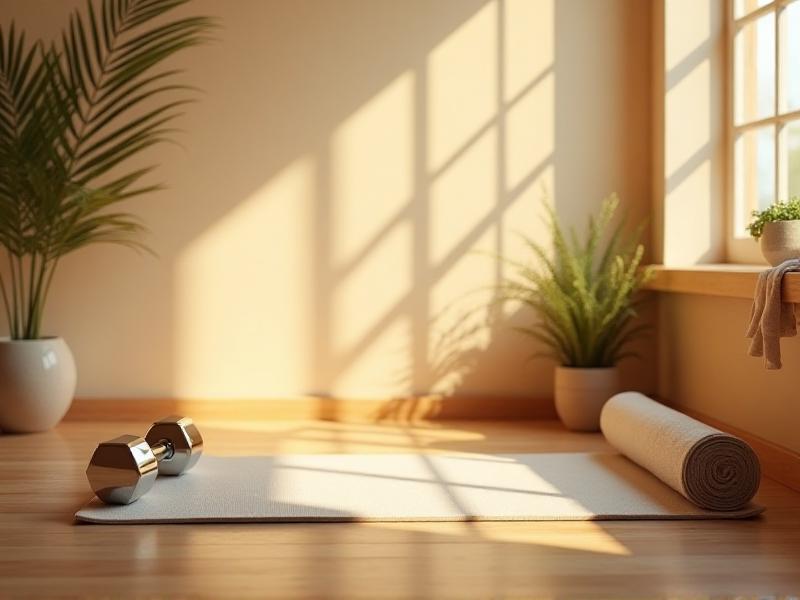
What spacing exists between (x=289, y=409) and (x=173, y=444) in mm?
1395

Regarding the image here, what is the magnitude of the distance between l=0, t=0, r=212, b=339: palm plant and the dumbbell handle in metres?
1.30

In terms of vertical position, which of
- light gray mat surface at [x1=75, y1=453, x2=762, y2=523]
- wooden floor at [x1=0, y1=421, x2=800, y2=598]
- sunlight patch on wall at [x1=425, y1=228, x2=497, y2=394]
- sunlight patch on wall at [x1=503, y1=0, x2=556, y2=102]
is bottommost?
wooden floor at [x1=0, y1=421, x2=800, y2=598]

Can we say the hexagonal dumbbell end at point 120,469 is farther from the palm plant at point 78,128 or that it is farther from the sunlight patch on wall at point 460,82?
the sunlight patch on wall at point 460,82

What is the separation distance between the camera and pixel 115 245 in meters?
4.51

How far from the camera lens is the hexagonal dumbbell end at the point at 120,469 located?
8.90ft

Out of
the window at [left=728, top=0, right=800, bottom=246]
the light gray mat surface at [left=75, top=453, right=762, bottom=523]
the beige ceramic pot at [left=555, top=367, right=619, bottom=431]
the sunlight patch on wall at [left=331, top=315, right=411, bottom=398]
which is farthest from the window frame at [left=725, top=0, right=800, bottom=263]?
the sunlight patch on wall at [left=331, top=315, right=411, bottom=398]

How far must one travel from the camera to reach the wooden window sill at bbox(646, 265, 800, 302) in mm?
2830

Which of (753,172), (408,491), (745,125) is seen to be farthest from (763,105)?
(408,491)

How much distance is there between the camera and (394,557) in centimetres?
234

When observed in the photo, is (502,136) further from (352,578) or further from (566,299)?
(352,578)

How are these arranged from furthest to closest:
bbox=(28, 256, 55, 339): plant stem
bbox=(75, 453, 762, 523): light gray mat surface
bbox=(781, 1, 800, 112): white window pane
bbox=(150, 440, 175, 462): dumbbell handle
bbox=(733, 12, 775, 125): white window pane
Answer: bbox=(28, 256, 55, 339): plant stem, bbox=(733, 12, 775, 125): white window pane, bbox=(781, 1, 800, 112): white window pane, bbox=(150, 440, 175, 462): dumbbell handle, bbox=(75, 453, 762, 523): light gray mat surface

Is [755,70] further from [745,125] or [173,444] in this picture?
[173,444]

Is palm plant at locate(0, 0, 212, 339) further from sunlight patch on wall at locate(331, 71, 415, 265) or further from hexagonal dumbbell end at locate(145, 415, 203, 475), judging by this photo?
hexagonal dumbbell end at locate(145, 415, 203, 475)

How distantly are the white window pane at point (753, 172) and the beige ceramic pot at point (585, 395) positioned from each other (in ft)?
2.56
